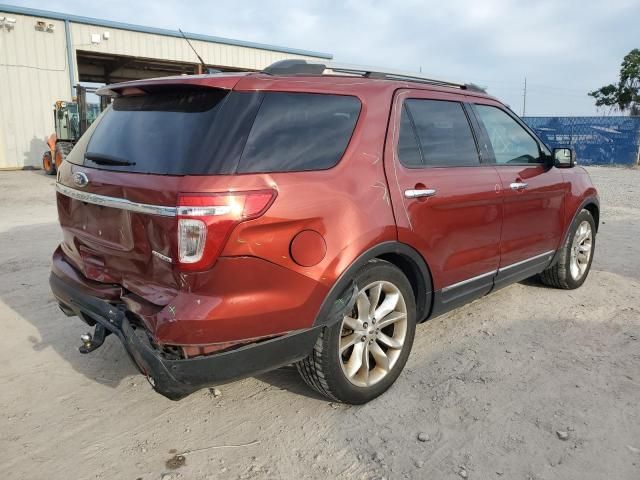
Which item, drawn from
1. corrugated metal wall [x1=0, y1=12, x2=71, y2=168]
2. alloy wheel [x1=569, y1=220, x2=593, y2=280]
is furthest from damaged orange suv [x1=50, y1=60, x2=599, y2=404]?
corrugated metal wall [x1=0, y1=12, x2=71, y2=168]

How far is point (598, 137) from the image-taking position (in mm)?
21484

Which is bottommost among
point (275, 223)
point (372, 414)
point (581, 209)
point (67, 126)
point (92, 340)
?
point (372, 414)

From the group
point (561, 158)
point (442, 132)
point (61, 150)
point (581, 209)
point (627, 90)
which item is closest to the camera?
point (442, 132)

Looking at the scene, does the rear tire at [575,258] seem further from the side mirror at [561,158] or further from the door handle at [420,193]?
the door handle at [420,193]

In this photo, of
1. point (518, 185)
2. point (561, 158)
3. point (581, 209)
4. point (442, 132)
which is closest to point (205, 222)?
point (442, 132)

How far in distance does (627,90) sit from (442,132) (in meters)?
39.8

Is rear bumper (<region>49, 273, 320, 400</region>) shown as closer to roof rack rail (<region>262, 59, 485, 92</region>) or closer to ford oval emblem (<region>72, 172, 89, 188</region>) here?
ford oval emblem (<region>72, 172, 89, 188</region>)

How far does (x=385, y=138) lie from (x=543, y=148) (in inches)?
85.5

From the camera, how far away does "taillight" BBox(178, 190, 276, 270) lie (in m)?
2.12

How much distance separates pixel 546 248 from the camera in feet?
13.9

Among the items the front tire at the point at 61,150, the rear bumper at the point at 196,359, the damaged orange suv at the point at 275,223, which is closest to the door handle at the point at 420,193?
the damaged orange suv at the point at 275,223

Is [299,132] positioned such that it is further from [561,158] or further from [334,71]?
[561,158]

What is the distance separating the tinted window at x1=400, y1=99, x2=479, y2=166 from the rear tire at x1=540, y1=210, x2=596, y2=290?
1714 mm

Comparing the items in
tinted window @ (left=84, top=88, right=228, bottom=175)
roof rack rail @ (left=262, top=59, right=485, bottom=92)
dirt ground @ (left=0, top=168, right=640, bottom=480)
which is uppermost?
roof rack rail @ (left=262, top=59, right=485, bottom=92)
